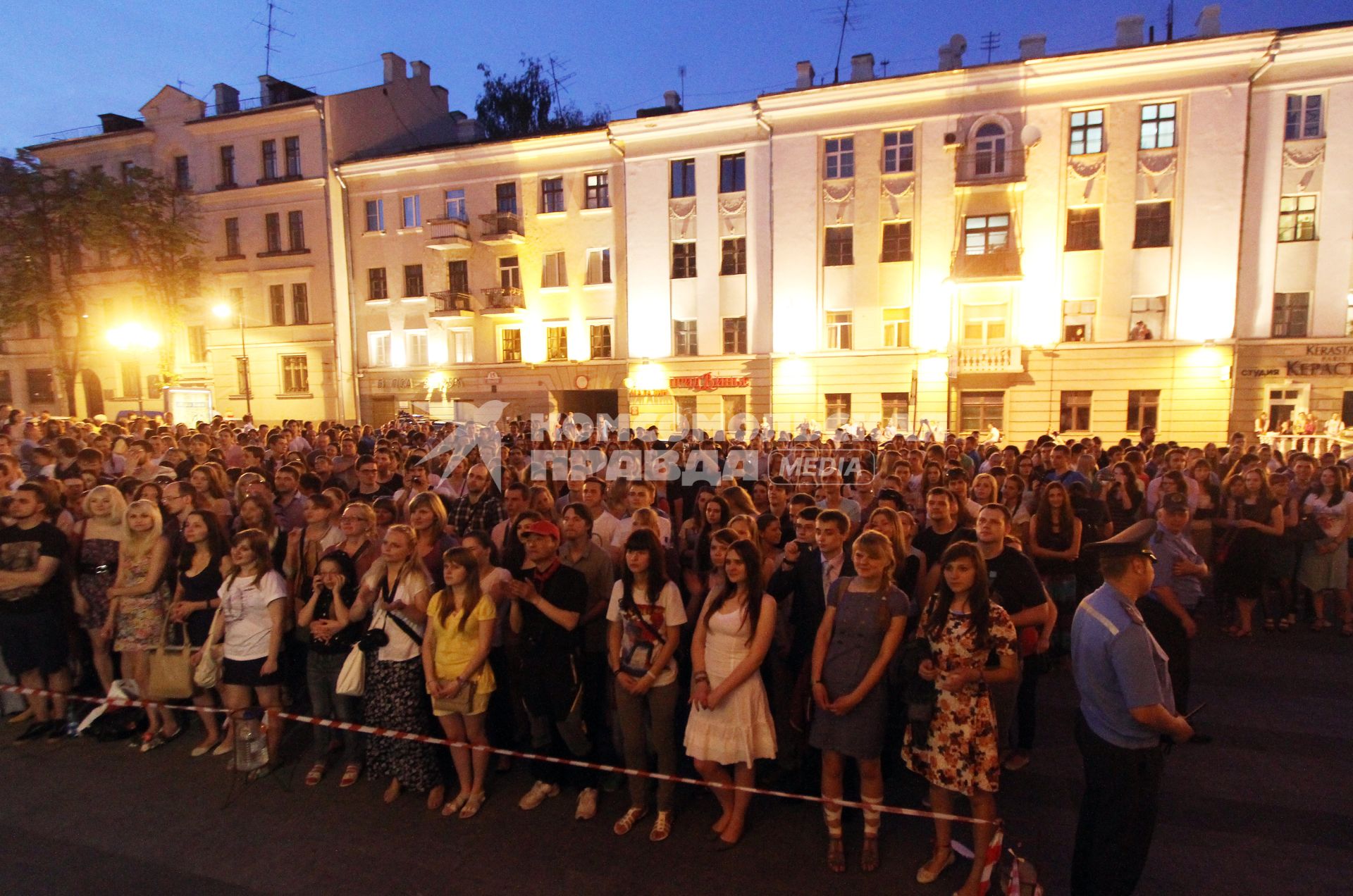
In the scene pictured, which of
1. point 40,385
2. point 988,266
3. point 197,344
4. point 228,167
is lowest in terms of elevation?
point 40,385

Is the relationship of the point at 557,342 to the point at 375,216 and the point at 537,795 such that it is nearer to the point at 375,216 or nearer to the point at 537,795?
the point at 375,216

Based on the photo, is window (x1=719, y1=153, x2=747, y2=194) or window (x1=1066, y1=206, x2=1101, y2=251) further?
window (x1=719, y1=153, x2=747, y2=194)

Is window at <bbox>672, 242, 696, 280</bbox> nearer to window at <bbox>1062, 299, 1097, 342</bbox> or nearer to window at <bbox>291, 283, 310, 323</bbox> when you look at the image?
window at <bbox>1062, 299, 1097, 342</bbox>

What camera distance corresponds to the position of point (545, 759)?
13.9 ft

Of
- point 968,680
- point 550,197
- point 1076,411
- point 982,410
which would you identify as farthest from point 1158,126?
point 968,680

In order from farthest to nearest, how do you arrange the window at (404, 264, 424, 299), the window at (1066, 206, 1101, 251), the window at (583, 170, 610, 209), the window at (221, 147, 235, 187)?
the window at (221, 147, 235, 187)
the window at (404, 264, 424, 299)
the window at (583, 170, 610, 209)
the window at (1066, 206, 1101, 251)

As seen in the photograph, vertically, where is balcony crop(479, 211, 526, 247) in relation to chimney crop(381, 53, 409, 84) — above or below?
below

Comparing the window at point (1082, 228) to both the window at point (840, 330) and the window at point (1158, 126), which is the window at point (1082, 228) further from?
the window at point (840, 330)

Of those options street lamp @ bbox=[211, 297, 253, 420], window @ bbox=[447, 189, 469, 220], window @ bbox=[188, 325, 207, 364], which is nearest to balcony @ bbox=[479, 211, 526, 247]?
window @ bbox=[447, 189, 469, 220]

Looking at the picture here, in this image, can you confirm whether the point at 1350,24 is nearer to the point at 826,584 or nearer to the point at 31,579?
the point at 826,584

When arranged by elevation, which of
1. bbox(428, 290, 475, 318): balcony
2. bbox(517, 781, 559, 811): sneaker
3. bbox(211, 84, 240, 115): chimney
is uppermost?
bbox(211, 84, 240, 115): chimney

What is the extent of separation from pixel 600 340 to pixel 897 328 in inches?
438

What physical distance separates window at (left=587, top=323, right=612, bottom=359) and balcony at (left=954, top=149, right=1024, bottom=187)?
13.3 m

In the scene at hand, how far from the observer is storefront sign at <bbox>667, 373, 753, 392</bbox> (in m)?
24.0
